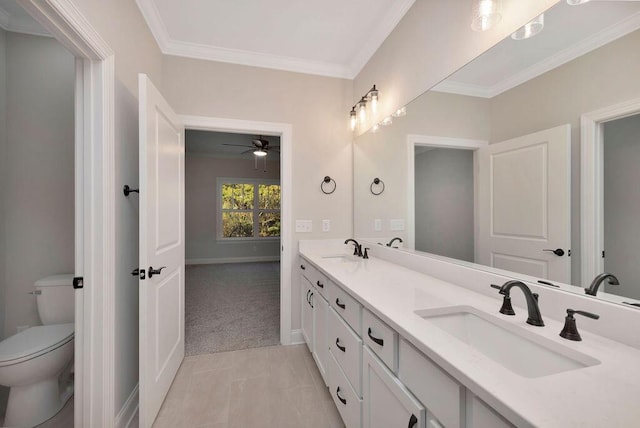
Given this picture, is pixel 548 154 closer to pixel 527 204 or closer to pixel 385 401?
pixel 527 204

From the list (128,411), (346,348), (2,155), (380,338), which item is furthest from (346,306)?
(2,155)

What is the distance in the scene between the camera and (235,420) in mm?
1540

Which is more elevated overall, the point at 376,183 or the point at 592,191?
the point at 376,183

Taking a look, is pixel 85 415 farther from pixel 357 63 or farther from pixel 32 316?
pixel 357 63

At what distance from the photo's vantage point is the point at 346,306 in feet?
4.39

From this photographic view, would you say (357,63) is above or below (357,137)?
above

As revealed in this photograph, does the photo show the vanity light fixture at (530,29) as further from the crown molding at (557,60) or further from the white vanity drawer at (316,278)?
the white vanity drawer at (316,278)

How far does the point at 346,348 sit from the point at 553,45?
1559mm

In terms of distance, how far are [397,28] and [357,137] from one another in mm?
907

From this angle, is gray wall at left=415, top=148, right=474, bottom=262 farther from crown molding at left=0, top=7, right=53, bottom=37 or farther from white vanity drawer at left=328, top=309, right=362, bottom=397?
crown molding at left=0, top=7, right=53, bottom=37

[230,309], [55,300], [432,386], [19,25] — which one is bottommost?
[230,309]

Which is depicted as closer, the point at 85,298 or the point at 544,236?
the point at 544,236

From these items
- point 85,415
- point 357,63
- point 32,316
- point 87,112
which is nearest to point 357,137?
point 357,63

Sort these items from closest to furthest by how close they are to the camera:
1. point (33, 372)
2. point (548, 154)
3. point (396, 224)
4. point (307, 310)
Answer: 1. point (548, 154)
2. point (33, 372)
3. point (396, 224)
4. point (307, 310)
